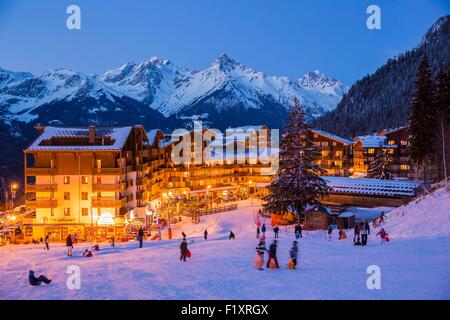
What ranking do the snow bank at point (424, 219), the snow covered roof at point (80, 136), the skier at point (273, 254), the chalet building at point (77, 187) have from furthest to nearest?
the snow covered roof at point (80, 136), the chalet building at point (77, 187), the snow bank at point (424, 219), the skier at point (273, 254)

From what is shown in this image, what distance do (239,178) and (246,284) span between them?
224 feet

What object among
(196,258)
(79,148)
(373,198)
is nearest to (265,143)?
(373,198)

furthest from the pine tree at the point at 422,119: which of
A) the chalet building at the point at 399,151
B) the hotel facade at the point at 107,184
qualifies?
the chalet building at the point at 399,151

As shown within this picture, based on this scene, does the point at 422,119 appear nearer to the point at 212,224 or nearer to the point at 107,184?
the point at 212,224

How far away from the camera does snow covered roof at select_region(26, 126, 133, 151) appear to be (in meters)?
49.6

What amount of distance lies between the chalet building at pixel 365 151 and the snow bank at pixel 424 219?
62.9 m

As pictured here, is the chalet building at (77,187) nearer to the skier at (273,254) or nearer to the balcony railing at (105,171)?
the balcony railing at (105,171)

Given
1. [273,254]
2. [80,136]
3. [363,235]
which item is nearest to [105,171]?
[80,136]

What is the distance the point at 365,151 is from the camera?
3954 inches

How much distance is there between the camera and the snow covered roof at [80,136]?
1953 inches

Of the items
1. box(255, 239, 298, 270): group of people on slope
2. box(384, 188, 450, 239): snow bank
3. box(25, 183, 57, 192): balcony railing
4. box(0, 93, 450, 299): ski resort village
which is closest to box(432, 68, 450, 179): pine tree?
box(0, 93, 450, 299): ski resort village

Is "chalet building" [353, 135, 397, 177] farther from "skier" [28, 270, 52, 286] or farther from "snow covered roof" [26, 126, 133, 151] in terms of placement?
"skier" [28, 270, 52, 286]

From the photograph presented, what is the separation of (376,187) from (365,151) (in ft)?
161
